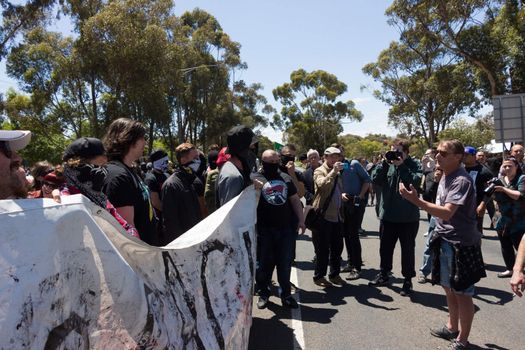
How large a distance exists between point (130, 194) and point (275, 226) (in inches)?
95.3

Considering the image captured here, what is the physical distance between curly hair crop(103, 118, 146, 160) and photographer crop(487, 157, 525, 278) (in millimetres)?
4665

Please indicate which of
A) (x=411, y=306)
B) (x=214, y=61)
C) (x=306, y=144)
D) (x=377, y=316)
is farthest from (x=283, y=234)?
(x=306, y=144)

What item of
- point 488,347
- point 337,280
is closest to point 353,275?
point 337,280

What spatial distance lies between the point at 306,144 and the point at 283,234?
56333 mm

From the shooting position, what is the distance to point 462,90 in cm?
2311

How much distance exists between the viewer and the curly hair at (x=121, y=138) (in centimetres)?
297

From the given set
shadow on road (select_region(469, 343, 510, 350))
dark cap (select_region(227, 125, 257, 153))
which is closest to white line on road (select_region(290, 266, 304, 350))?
shadow on road (select_region(469, 343, 510, 350))

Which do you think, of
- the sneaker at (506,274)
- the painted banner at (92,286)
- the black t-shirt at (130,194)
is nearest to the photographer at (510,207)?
the sneaker at (506,274)

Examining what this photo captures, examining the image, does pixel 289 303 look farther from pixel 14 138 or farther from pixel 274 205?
pixel 14 138

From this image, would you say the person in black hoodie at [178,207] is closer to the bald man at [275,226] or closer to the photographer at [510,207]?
the bald man at [275,226]

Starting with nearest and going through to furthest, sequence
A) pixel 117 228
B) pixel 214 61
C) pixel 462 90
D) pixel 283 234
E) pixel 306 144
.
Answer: pixel 117 228
pixel 283 234
pixel 462 90
pixel 214 61
pixel 306 144

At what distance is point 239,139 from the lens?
434 cm

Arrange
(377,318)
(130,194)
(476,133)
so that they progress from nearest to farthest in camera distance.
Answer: (130,194)
(377,318)
(476,133)

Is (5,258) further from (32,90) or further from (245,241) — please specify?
(32,90)
